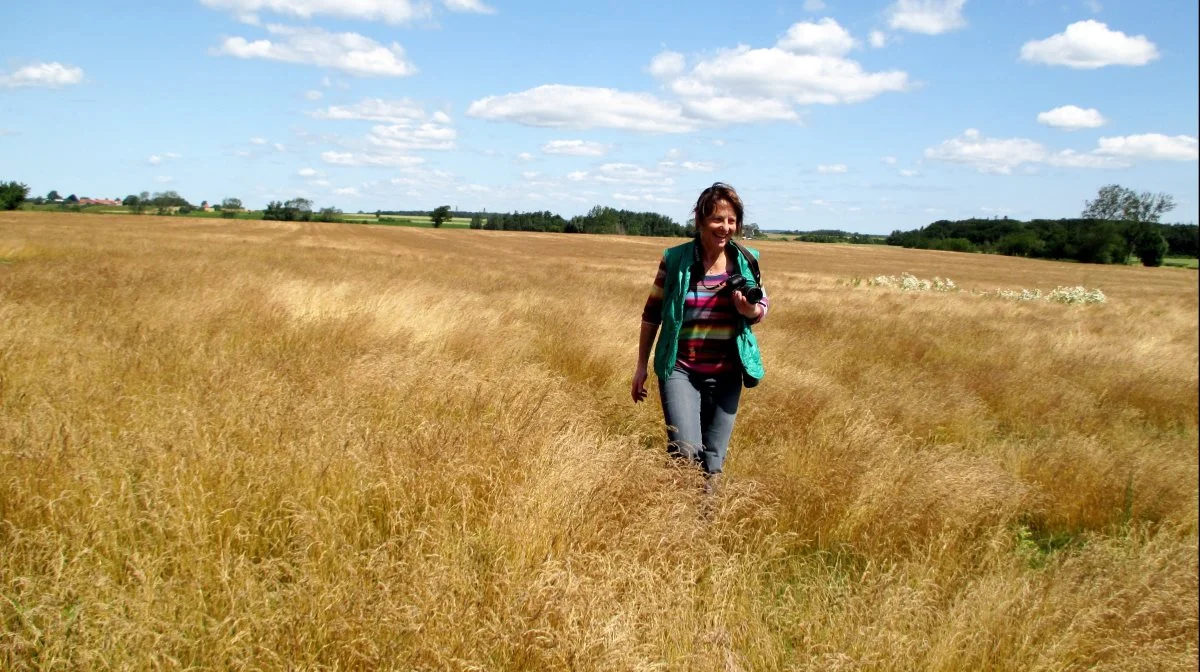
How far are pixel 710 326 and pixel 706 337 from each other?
62mm

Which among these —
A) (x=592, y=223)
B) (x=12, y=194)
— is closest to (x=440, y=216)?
(x=592, y=223)

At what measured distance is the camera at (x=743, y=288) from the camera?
3342mm

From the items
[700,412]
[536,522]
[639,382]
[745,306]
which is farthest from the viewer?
[639,382]

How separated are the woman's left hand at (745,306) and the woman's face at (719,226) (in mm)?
296

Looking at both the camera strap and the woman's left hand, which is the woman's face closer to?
the camera strap

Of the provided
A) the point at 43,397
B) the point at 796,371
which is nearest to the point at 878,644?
the point at 43,397

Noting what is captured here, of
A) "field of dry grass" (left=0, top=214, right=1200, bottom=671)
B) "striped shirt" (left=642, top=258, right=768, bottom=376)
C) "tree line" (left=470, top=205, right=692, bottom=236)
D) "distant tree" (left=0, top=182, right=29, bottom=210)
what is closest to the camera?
"field of dry grass" (left=0, top=214, right=1200, bottom=671)

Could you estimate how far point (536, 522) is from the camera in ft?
9.24

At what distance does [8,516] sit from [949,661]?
11.5ft

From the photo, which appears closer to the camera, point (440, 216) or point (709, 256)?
point (709, 256)

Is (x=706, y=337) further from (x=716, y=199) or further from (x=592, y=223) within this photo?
(x=592, y=223)

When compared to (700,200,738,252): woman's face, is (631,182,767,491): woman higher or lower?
lower

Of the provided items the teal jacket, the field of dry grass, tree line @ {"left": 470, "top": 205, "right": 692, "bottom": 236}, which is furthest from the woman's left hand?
tree line @ {"left": 470, "top": 205, "right": 692, "bottom": 236}

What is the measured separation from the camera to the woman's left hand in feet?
11.1
